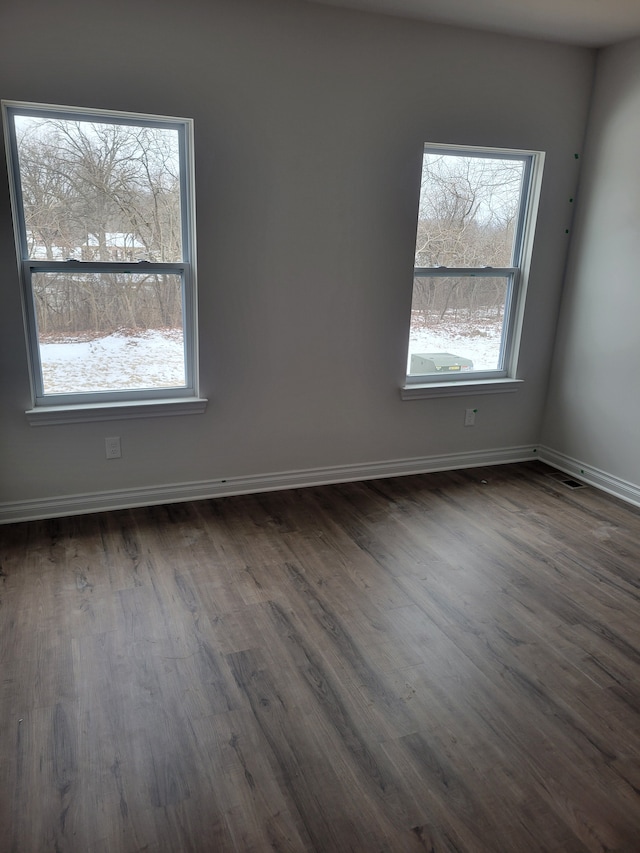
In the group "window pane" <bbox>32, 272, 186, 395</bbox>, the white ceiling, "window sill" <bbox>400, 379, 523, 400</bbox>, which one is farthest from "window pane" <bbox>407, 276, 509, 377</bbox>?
"window pane" <bbox>32, 272, 186, 395</bbox>

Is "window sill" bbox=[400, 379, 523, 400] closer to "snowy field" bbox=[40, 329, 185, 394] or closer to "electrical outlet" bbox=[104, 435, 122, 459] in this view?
"snowy field" bbox=[40, 329, 185, 394]

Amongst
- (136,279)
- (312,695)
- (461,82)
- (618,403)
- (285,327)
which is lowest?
(312,695)

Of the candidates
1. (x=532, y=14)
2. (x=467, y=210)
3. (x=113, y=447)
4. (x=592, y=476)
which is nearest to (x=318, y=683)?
(x=113, y=447)

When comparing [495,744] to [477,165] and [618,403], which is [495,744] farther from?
[477,165]

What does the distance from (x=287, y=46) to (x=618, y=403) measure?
9.32 ft

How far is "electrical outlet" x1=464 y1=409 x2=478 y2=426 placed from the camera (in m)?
4.26

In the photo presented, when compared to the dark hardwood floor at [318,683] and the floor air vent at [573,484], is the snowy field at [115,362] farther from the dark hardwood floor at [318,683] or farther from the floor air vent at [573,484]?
the floor air vent at [573,484]

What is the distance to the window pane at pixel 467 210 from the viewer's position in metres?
3.77

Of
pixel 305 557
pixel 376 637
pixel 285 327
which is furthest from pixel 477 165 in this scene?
pixel 376 637

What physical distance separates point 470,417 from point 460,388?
25cm

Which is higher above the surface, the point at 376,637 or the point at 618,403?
the point at 618,403

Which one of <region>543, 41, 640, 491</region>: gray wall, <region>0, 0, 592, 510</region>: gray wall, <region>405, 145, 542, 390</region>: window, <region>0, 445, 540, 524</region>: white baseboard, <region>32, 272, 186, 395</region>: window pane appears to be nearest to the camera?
<region>0, 0, 592, 510</region>: gray wall

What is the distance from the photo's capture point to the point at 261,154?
3.28 m

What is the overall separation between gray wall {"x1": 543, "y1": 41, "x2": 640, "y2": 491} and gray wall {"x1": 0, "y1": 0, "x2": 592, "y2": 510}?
0.51ft
